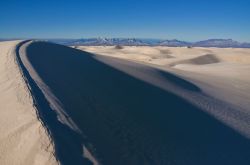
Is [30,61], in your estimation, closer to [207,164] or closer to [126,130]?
[126,130]

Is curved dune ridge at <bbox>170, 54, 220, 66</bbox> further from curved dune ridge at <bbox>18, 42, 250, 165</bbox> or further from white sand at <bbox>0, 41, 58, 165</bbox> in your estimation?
white sand at <bbox>0, 41, 58, 165</bbox>

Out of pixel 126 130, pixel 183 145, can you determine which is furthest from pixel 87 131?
pixel 183 145

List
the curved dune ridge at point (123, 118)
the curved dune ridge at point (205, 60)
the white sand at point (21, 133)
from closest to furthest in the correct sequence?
the white sand at point (21, 133)
the curved dune ridge at point (123, 118)
the curved dune ridge at point (205, 60)

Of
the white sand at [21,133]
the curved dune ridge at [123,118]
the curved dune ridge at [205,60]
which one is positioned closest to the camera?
the white sand at [21,133]

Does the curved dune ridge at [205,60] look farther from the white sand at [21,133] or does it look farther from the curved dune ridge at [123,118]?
the white sand at [21,133]

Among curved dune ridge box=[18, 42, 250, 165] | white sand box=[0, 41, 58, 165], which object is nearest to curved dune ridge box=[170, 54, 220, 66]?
curved dune ridge box=[18, 42, 250, 165]

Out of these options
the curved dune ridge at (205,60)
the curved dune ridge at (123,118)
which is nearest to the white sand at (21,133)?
the curved dune ridge at (123,118)
